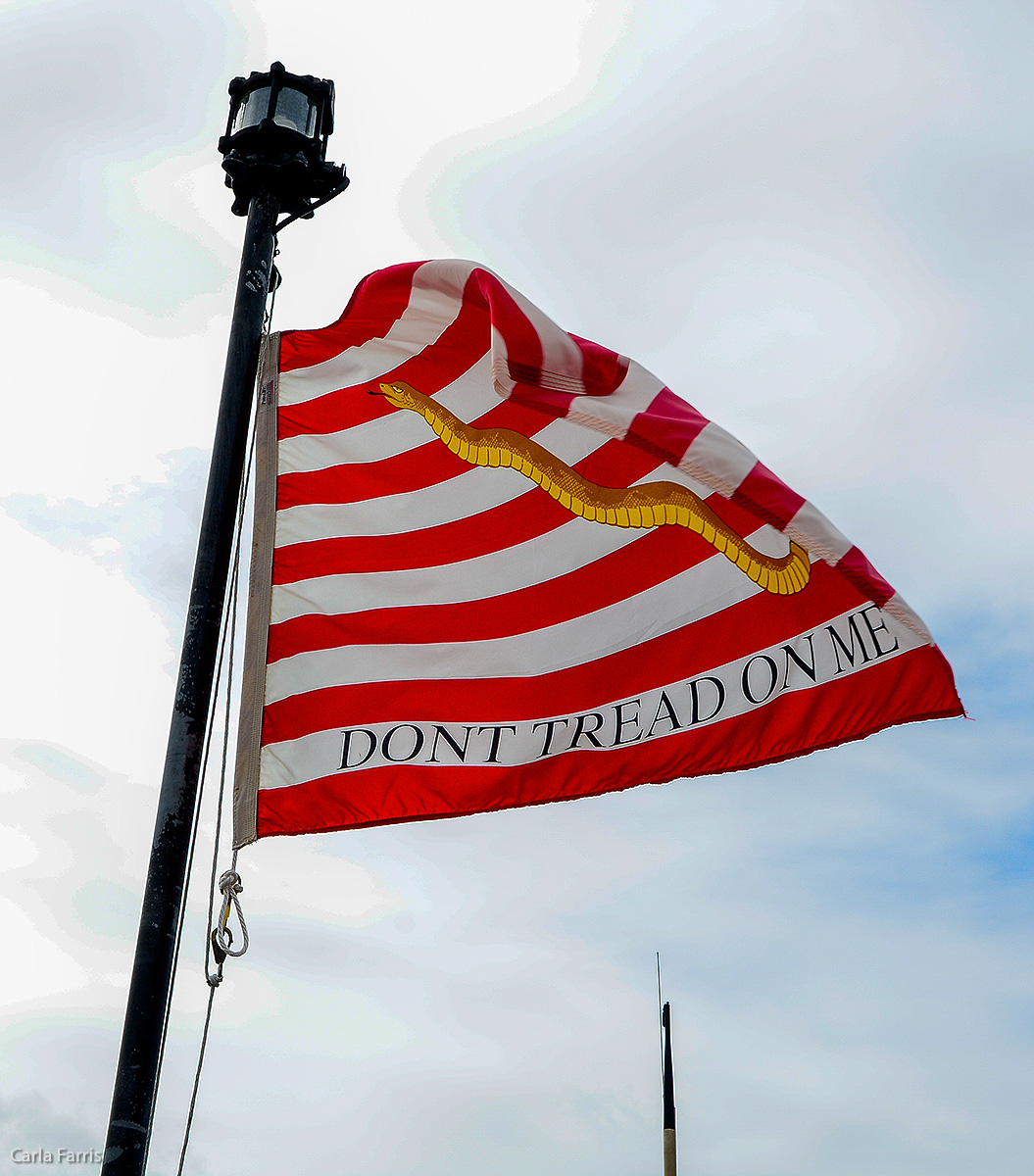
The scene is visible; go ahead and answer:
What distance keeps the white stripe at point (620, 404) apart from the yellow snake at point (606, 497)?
Result: 483 mm

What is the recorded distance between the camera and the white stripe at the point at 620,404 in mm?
5152

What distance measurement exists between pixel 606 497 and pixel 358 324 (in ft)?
4.69

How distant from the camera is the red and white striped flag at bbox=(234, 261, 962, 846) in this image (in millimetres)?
5355

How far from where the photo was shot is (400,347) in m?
5.77

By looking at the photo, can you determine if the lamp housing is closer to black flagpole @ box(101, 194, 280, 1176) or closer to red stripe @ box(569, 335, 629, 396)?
black flagpole @ box(101, 194, 280, 1176)

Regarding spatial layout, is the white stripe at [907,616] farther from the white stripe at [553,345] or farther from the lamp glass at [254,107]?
the lamp glass at [254,107]

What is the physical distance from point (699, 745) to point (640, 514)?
110 cm

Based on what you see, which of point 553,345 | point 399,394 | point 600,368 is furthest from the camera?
point 399,394

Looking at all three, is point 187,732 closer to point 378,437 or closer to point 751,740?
point 378,437

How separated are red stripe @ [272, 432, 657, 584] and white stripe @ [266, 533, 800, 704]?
406 millimetres

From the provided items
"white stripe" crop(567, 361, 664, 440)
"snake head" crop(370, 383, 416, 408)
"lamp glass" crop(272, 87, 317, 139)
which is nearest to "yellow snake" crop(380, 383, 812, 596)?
"snake head" crop(370, 383, 416, 408)

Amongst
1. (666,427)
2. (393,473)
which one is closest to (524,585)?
(393,473)

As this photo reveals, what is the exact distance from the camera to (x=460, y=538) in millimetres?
5789

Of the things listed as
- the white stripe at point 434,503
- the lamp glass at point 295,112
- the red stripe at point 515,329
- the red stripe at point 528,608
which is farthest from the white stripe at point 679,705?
the lamp glass at point 295,112
